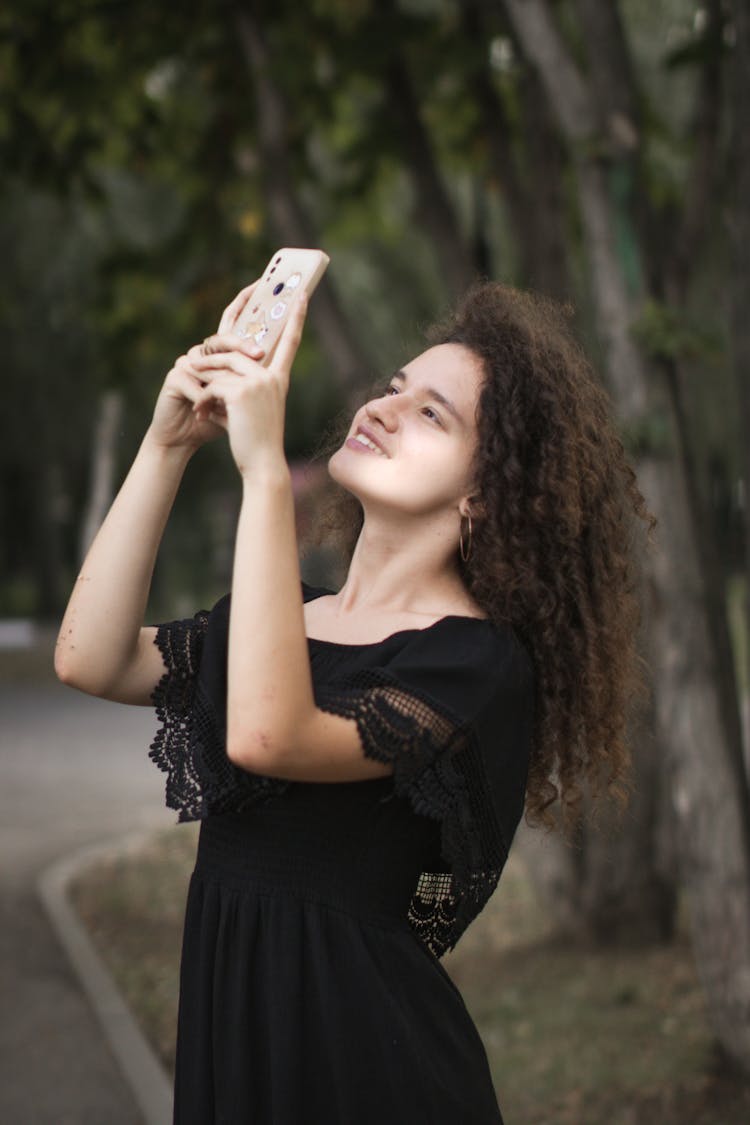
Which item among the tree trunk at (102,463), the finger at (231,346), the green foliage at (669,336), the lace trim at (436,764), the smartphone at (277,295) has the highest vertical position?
the tree trunk at (102,463)

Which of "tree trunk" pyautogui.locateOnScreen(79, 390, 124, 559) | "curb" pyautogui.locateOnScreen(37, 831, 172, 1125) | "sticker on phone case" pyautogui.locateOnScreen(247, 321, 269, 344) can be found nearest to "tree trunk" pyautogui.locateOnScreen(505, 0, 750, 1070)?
"curb" pyautogui.locateOnScreen(37, 831, 172, 1125)

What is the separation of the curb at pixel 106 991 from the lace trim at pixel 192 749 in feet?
9.79

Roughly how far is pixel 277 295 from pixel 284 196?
16.2ft

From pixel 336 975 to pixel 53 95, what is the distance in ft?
21.2

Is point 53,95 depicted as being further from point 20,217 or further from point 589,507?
point 20,217

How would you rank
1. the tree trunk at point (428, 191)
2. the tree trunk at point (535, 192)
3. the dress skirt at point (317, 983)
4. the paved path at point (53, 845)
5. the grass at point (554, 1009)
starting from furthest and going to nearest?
1. the tree trunk at point (428, 191)
2. the tree trunk at point (535, 192)
3. the paved path at point (53, 845)
4. the grass at point (554, 1009)
5. the dress skirt at point (317, 983)

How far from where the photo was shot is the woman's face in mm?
2162

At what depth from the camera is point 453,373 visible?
2.28 m

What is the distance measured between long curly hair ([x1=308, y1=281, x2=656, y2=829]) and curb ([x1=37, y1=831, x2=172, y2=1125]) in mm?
3067

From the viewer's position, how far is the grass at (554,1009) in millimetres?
4879

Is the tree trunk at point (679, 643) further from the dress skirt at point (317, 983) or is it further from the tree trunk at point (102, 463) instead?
the tree trunk at point (102, 463)

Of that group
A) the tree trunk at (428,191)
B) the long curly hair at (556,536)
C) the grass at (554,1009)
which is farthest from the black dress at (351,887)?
the tree trunk at (428,191)

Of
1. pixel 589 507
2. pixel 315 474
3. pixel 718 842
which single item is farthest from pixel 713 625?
pixel 589 507

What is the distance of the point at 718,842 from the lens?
4.76 meters
